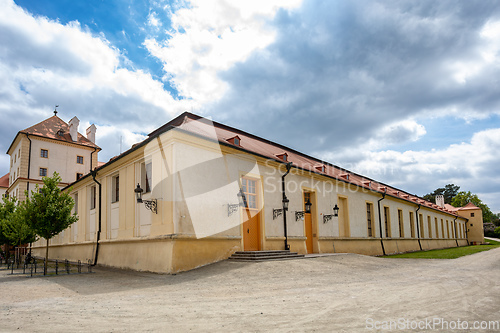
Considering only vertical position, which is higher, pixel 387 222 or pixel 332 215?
pixel 332 215

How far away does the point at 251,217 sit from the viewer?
15914mm

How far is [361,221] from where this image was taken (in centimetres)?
2517

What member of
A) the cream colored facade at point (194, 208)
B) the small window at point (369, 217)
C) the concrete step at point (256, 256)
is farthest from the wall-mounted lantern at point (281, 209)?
the small window at point (369, 217)

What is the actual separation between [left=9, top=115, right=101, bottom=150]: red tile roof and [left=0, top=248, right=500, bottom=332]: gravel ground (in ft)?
98.5

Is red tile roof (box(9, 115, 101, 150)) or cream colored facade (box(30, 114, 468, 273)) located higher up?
red tile roof (box(9, 115, 101, 150))

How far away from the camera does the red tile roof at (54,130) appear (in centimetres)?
3763

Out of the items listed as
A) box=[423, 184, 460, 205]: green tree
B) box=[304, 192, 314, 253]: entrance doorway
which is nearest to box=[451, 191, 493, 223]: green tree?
box=[423, 184, 460, 205]: green tree

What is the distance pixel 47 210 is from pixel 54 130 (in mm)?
28692

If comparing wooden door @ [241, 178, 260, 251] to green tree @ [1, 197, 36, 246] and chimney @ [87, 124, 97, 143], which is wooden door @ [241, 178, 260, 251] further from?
chimney @ [87, 124, 97, 143]

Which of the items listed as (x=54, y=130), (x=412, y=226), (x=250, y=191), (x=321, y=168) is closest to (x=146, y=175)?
(x=250, y=191)

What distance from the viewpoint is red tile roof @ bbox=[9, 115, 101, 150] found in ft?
123

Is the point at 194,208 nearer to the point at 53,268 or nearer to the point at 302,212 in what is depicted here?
the point at 302,212

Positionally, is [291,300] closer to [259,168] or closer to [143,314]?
[143,314]

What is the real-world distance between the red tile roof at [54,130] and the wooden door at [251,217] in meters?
30.5
